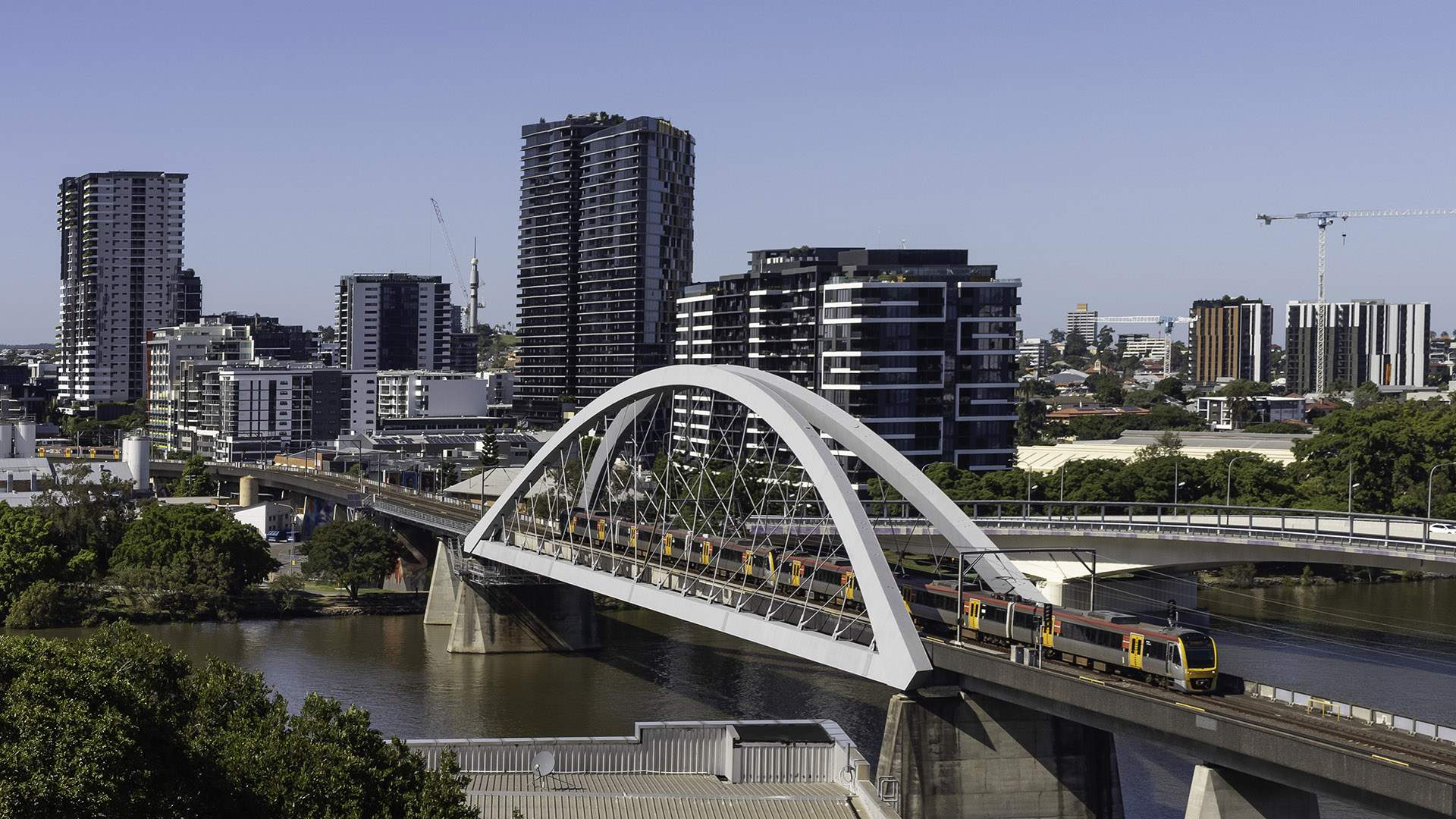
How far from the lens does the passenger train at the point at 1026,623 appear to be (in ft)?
105

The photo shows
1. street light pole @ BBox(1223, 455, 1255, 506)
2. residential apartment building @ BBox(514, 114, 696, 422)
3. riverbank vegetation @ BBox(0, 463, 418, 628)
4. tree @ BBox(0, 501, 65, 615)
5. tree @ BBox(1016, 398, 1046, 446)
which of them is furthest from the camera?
tree @ BBox(1016, 398, 1046, 446)

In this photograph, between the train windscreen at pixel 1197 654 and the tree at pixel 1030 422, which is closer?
the train windscreen at pixel 1197 654

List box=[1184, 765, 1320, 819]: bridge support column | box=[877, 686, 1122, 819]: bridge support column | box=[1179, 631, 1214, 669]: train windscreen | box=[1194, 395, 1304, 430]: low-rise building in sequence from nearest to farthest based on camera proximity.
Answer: box=[1184, 765, 1320, 819]: bridge support column → box=[1179, 631, 1214, 669]: train windscreen → box=[877, 686, 1122, 819]: bridge support column → box=[1194, 395, 1304, 430]: low-rise building

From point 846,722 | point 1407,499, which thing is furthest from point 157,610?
point 1407,499

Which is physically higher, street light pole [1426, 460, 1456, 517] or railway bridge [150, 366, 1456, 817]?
street light pole [1426, 460, 1456, 517]

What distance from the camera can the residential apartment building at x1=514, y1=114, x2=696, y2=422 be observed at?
145875mm

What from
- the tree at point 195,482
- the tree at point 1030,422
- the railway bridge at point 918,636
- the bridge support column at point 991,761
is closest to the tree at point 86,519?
the railway bridge at point 918,636

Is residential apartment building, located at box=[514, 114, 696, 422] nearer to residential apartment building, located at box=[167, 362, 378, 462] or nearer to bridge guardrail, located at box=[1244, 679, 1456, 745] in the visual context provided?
residential apartment building, located at box=[167, 362, 378, 462]

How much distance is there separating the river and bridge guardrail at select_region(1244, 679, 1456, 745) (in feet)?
20.2

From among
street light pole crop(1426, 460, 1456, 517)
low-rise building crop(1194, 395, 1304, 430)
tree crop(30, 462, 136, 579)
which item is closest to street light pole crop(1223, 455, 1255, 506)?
street light pole crop(1426, 460, 1456, 517)

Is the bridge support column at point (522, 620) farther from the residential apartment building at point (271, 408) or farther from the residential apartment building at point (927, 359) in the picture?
the residential apartment building at point (271, 408)

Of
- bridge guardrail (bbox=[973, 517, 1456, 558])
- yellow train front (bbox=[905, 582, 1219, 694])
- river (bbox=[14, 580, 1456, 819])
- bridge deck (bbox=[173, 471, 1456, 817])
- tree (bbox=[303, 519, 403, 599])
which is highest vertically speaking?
bridge guardrail (bbox=[973, 517, 1456, 558])

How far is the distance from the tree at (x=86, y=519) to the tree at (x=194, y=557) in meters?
1.50

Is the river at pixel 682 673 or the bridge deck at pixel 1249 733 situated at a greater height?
the bridge deck at pixel 1249 733
